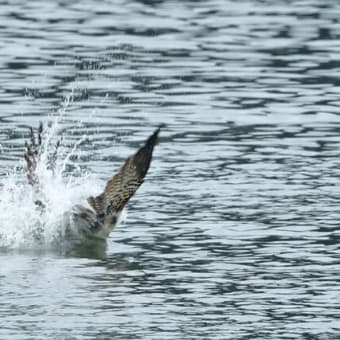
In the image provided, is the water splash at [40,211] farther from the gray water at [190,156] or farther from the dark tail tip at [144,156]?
the dark tail tip at [144,156]

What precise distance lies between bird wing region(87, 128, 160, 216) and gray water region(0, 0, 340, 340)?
40cm

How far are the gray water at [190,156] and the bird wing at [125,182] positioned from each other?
40 centimetres

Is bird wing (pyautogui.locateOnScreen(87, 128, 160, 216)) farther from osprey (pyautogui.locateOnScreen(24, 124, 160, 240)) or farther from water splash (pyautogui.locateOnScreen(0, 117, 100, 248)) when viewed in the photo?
water splash (pyautogui.locateOnScreen(0, 117, 100, 248))

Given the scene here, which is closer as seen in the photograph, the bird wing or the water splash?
the bird wing

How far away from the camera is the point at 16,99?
24719 millimetres

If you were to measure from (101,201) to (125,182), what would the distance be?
35 centimetres

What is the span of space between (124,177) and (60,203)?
2.46 ft

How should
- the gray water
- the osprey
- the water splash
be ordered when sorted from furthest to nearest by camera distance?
the water splash → the osprey → the gray water

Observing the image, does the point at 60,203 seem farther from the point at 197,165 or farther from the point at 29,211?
the point at 197,165

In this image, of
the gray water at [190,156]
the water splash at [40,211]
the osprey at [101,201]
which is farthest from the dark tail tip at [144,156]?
the water splash at [40,211]

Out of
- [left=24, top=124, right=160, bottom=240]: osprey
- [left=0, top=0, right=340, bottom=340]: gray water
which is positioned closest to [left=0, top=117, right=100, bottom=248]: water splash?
[left=24, top=124, right=160, bottom=240]: osprey

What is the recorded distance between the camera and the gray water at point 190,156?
1552cm

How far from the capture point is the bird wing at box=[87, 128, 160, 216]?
17750mm

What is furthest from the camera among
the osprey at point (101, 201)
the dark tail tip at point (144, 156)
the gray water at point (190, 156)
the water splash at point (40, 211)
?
the water splash at point (40, 211)
